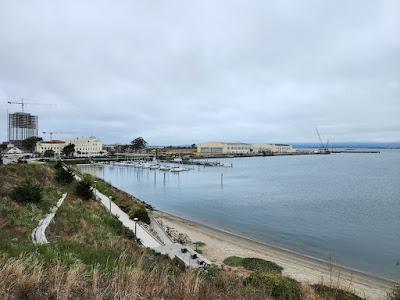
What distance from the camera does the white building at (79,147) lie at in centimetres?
14800

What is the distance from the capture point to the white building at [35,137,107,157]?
148 metres

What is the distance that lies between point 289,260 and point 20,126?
628 feet

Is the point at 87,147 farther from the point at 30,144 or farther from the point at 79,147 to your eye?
the point at 30,144

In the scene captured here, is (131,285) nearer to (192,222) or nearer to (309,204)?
(192,222)

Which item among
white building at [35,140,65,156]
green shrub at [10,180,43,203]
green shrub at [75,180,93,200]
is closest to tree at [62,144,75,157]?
white building at [35,140,65,156]

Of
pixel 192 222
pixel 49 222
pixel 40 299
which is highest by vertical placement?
pixel 40 299

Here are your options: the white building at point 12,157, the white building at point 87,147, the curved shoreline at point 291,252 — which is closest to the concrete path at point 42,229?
the curved shoreline at point 291,252

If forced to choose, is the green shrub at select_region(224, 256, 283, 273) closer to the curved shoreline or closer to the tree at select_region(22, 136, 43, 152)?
the curved shoreline

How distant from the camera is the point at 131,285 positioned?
14.4 feet

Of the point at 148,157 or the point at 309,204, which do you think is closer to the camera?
the point at 309,204

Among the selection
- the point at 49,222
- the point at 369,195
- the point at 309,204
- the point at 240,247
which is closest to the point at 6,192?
the point at 49,222

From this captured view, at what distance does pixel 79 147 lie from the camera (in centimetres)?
15575

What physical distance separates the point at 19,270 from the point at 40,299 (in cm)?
65

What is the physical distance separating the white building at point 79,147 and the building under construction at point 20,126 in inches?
1318
